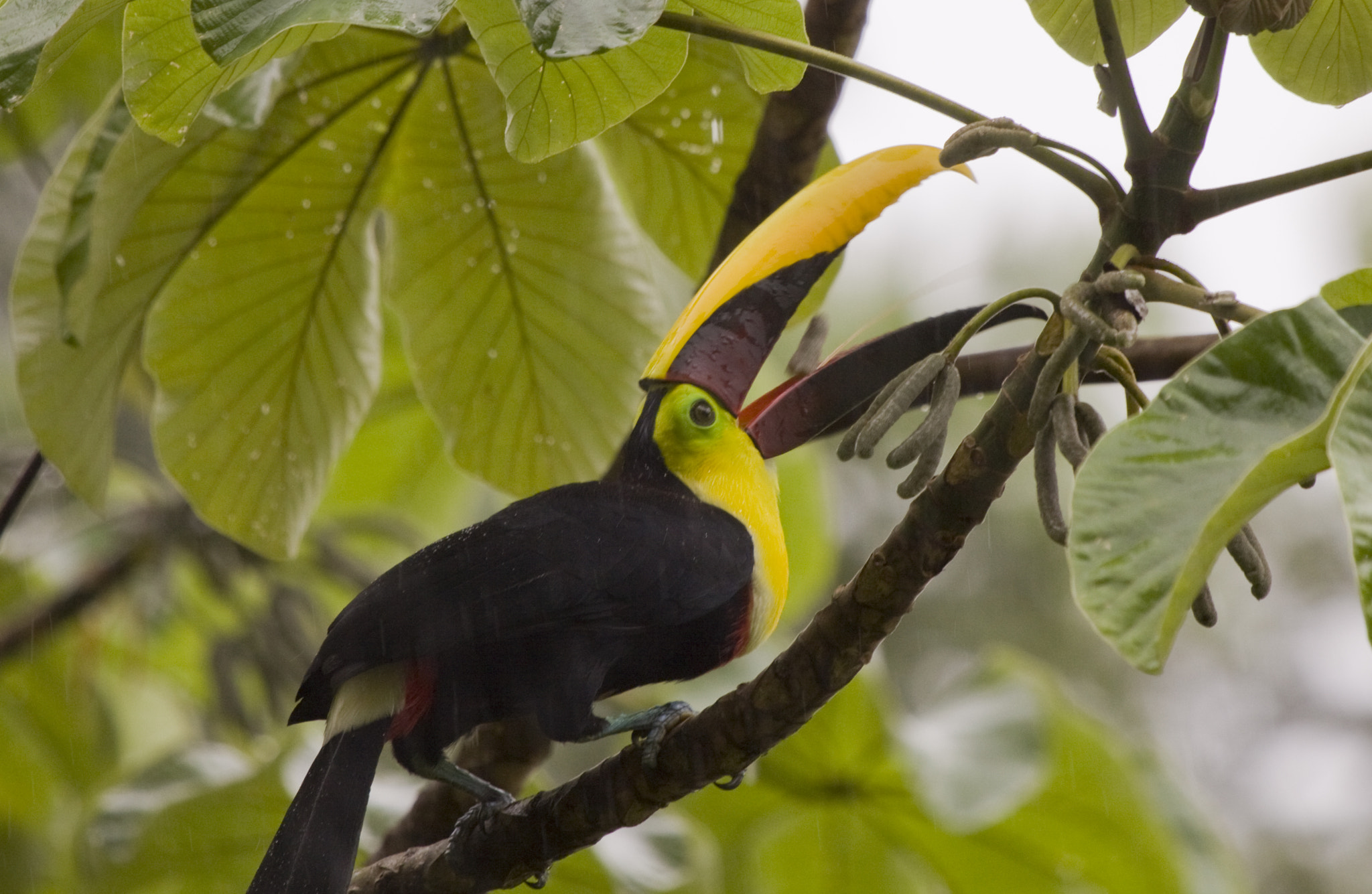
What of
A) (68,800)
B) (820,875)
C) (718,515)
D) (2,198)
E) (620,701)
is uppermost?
(2,198)

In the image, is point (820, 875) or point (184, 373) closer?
point (184, 373)

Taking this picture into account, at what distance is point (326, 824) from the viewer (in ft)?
2.96

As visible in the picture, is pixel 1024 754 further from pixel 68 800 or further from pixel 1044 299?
pixel 68 800

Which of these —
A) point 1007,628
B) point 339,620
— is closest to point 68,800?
point 339,620

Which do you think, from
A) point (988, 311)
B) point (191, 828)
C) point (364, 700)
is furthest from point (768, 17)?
point (191, 828)

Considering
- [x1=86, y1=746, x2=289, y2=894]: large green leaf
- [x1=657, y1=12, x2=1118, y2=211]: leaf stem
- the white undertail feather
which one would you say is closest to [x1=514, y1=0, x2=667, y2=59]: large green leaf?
[x1=657, y1=12, x2=1118, y2=211]: leaf stem

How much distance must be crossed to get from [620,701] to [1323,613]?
22.3 ft

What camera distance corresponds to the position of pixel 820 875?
1724mm

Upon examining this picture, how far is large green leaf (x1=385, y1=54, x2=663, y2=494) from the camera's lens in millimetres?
1396

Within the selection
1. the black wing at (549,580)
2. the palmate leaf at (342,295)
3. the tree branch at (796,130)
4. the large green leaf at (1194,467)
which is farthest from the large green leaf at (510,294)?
the large green leaf at (1194,467)

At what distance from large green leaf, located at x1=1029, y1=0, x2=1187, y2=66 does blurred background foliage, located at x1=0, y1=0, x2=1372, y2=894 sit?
559 mm

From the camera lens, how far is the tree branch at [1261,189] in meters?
0.85

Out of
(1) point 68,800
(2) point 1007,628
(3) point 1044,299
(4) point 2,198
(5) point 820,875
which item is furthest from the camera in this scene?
(2) point 1007,628

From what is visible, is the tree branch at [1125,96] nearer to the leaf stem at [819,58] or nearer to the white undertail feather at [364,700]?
the leaf stem at [819,58]
